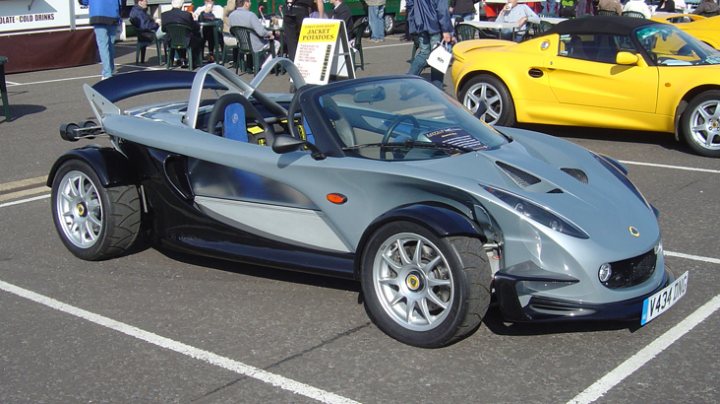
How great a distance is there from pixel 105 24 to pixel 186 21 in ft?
7.59

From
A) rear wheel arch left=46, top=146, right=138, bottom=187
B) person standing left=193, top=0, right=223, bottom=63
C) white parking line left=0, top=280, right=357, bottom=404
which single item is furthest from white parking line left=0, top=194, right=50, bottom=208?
person standing left=193, top=0, right=223, bottom=63

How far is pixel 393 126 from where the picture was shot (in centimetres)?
525

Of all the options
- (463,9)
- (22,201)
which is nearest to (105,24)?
(22,201)

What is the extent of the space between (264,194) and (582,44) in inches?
234

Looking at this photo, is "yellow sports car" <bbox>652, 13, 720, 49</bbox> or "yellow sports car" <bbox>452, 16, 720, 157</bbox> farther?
"yellow sports car" <bbox>652, 13, 720, 49</bbox>

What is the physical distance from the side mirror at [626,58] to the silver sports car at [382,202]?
4134 millimetres

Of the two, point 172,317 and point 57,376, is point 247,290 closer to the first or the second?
point 172,317

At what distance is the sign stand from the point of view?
12766 mm

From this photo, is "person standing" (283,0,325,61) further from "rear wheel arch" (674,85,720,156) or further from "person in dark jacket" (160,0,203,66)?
"rear wheel arch" (674,85,720,156)

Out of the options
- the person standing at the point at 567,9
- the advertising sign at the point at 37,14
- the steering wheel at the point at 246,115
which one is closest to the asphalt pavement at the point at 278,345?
the steering wheel at the point at 246,115

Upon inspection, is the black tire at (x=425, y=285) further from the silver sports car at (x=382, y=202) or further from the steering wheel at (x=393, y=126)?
the steering wheel at (x=393, y=126)

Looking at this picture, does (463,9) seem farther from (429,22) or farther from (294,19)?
(429,22)

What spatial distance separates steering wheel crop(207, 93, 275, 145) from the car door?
5031mm

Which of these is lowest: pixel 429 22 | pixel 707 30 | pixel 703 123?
pixel 703 123
